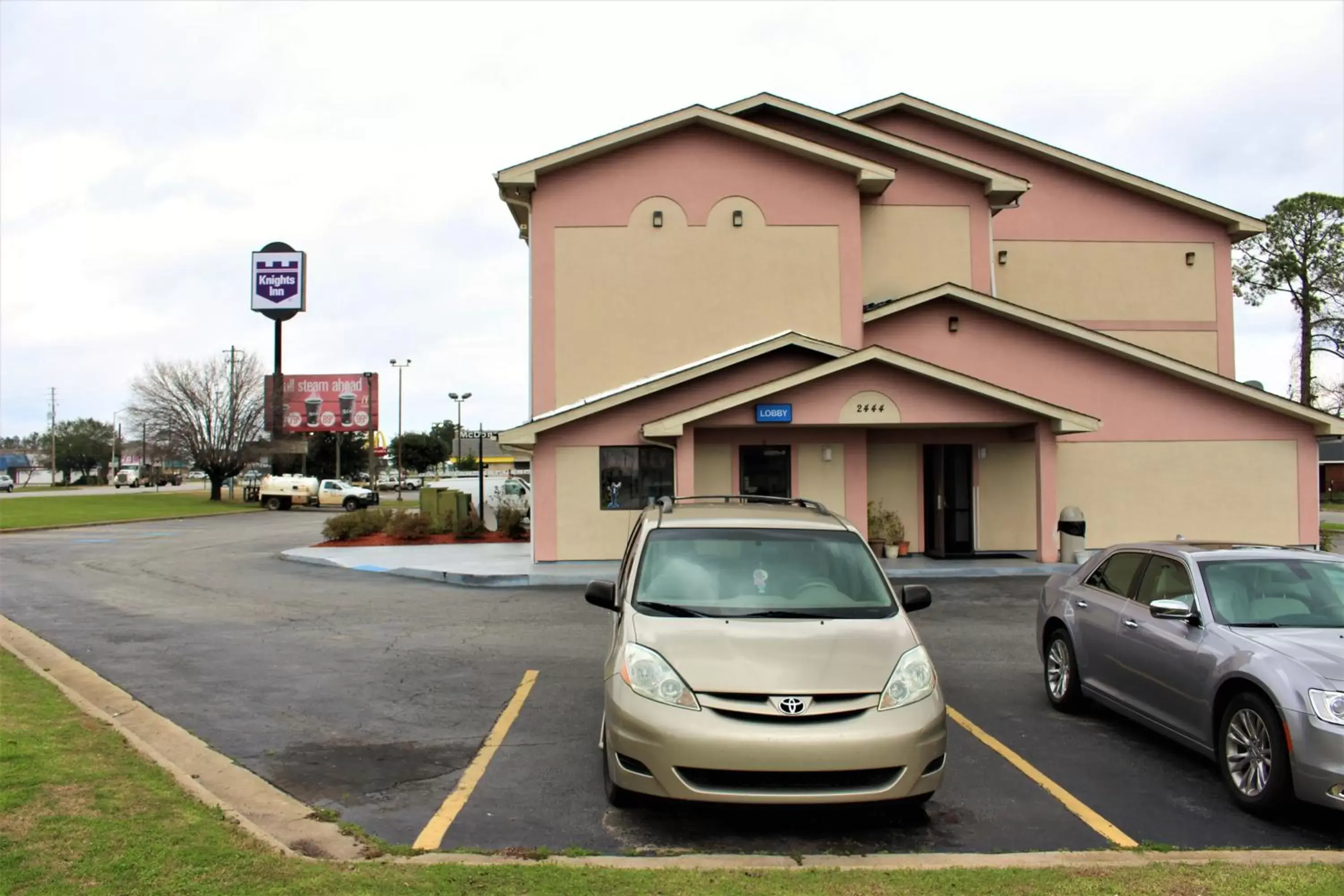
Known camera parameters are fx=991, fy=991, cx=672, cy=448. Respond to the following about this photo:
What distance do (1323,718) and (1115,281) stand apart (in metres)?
20.8

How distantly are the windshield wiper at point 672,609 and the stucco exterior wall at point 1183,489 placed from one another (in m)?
15.2

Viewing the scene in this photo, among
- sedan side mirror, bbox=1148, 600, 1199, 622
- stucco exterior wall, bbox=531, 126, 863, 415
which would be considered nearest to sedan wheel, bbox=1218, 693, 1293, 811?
sedan side mirror, bbox=1148, 600, 1199, 622

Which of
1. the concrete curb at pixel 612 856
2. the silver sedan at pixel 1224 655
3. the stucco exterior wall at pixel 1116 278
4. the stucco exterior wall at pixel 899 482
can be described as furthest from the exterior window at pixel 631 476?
the concrete curb at pixel 612 856

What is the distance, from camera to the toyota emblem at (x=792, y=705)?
4840 millimetres

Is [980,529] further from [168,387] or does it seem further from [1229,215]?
[168,387]

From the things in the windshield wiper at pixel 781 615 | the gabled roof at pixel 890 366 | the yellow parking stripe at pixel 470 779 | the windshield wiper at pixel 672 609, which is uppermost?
the gabled roof at pixel 890 366

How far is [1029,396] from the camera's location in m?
18.3

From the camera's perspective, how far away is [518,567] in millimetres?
18062

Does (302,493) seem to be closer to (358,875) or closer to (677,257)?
(677,257)

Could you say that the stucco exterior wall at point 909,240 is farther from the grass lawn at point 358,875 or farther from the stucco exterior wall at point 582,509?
the grass lawn at point 358,875

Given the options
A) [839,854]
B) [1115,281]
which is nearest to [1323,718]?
[839,854]

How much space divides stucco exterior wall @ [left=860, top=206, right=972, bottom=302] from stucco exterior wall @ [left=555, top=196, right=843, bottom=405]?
69.8 inches

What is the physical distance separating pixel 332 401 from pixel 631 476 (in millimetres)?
44675

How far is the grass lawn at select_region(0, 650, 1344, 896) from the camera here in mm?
4141
